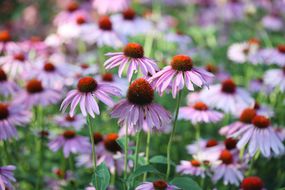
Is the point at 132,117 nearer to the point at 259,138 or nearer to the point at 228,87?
the point at 259,138

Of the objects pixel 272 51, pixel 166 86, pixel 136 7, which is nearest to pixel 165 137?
pixel 272 51

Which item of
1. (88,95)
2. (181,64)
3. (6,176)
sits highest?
(181,64)

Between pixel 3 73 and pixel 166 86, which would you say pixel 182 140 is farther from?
pixel 166 86

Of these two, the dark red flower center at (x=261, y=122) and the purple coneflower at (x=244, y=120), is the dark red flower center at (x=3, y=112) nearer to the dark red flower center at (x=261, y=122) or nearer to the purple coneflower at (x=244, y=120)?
the purple coneflower at (x=244, y=120)

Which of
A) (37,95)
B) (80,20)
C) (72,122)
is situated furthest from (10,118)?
(80,20)

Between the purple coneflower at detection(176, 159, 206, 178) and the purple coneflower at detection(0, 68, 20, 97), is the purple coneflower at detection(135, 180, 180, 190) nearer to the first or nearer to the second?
the purple coneflower at detection(176, 159, 206, 178)

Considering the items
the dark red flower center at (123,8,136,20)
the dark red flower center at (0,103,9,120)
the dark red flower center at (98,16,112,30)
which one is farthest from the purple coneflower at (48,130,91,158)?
the dark red flower center at (123,8,136,20)

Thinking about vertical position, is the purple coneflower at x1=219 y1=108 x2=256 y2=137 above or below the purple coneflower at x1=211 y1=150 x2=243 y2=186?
above
